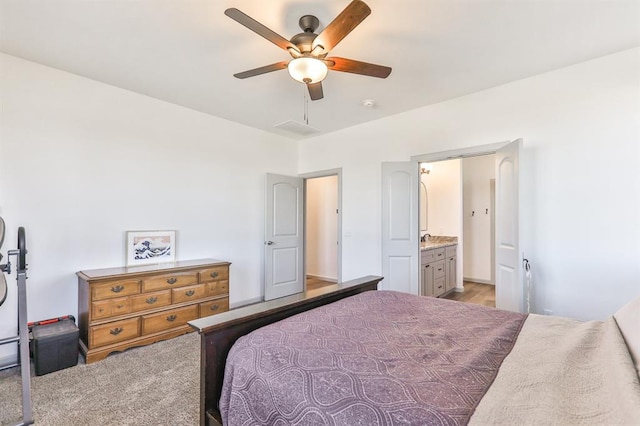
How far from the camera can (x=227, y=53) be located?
2.61m

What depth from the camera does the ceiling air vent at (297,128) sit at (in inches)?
158

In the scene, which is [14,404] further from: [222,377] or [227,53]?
[227,53]

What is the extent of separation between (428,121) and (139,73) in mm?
3331

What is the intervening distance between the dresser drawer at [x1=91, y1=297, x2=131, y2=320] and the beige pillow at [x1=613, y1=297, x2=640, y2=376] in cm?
351

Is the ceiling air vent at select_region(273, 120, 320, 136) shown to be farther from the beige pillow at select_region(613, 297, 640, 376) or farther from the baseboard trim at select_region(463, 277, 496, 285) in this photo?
the baseboard trim at select_region(463, 277, 496, 285)

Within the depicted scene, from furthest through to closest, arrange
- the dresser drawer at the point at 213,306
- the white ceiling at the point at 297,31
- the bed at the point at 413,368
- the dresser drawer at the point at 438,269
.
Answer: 1. the dresser drawer at the point at 438,269
2. the dresser drawer at the point at 213,306
3. the white ceiling at the point at 297,31
4. the bed at the point at 413,368

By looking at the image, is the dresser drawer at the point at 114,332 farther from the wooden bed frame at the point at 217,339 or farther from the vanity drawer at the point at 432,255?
the vanity drawer at the point at 432,255

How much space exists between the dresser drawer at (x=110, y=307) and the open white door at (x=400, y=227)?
293 cm

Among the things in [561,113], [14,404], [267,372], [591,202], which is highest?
[561,113]

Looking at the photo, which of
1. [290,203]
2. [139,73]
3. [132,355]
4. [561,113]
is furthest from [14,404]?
[561,113]

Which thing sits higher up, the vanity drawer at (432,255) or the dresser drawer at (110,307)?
the vanity drawer at (432,255)

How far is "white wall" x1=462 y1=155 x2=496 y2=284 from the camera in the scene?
5.84 m

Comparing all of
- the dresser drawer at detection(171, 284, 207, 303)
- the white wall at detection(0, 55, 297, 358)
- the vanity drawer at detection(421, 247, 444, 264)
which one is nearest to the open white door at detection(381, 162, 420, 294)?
the vanity drawer at detection(421, 247, 444, 264)

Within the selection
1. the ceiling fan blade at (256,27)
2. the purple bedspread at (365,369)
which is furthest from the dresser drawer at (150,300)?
the ceiling fan blade at (256,27)
